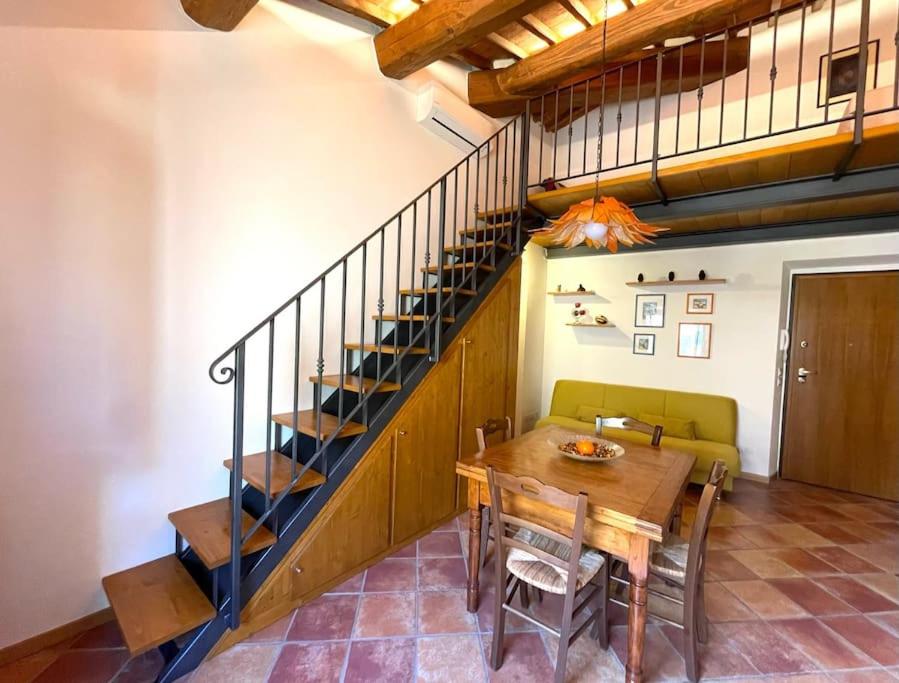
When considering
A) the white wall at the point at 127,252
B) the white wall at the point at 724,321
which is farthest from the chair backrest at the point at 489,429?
the white wall at the point at 724,321

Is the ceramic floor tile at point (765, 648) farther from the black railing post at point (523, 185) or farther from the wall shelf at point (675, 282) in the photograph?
the wall shelf at point (675, 282)

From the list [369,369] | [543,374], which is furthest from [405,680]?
[543,374]

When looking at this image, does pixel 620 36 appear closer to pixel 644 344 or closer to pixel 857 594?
pixel 644 344

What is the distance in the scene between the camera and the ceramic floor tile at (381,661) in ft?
5.42

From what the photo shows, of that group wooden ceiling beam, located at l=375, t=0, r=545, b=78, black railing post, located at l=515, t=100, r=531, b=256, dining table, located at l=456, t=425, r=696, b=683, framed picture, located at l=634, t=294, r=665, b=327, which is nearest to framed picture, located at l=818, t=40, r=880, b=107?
framed picture, located at l=634, t=294, r=665, b=327

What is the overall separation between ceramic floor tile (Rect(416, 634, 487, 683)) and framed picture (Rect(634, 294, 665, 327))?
3.74 metres

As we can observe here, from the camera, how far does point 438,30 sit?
261 centimetres

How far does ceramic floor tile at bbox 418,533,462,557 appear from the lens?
2.56 meters

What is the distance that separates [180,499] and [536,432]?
209 centimetres

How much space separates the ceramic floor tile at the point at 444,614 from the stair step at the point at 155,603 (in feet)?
3.15

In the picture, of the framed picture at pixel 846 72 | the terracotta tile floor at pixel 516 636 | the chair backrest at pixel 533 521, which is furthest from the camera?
the framed picture at pixel 846 72

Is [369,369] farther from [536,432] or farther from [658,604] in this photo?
[658,604]

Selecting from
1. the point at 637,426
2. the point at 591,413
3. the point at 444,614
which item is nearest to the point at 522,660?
the point at 444,614

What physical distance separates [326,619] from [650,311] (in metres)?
4.19
